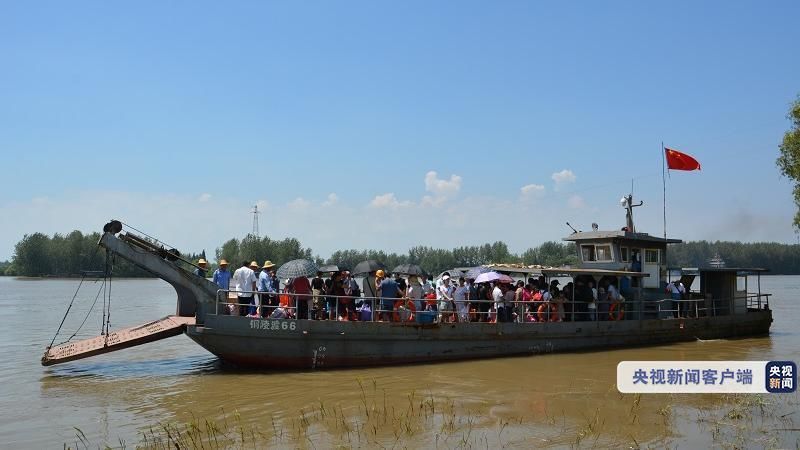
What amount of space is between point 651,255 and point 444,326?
8.56 metres

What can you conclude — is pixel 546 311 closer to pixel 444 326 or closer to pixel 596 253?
pixel 444 326

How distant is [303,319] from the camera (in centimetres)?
1334

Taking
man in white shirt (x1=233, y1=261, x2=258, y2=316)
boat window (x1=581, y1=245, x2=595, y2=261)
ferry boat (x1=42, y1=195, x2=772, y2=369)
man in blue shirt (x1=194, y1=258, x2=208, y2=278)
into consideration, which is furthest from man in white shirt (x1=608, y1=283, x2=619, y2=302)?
man in blue shirt (x1=194, y1=258, x2=208, y2=278)

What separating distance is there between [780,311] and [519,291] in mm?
27154

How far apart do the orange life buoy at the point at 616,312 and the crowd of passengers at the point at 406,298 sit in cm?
3

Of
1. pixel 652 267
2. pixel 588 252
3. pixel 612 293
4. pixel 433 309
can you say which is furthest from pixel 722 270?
pixel 433 309

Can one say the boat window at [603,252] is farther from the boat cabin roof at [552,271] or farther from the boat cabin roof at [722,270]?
the boat cabin roof at [722,270]

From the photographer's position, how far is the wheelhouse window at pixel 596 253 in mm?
18672

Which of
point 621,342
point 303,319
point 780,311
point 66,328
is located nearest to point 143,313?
point 66,328

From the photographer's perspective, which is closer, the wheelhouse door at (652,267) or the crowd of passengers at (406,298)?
the crowd of passengers at (406,298)

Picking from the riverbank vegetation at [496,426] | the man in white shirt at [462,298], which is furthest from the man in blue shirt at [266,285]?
the man in white shirt at [462,298]

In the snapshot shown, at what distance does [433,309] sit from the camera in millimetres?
16094

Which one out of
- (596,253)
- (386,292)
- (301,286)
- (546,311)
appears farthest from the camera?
(596,253)

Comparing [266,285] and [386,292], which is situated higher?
[266,285]
